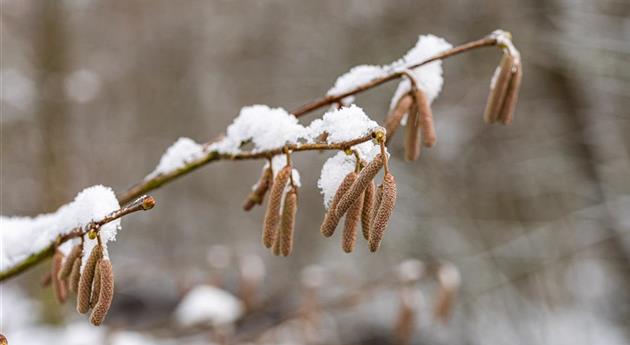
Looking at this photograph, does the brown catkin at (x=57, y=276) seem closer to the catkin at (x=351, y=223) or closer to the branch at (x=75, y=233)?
the branch at (x=75, y=233)

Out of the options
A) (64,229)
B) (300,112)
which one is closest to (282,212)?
(300,112)

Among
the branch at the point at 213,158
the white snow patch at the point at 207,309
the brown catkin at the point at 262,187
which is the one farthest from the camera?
the white snow patch at the point at 207,309

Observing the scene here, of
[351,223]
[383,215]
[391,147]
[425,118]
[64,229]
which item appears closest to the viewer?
[383,215]

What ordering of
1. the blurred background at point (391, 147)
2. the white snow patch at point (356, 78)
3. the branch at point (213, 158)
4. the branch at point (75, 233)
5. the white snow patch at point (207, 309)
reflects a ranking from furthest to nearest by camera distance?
1. the blurred background at point (391, 147)
2. the white snow patch at point (207, 309)
3. the white snow patch at point (356, 78)
4. the branch at point (213, 158)
5. the branch at point (75, 233)

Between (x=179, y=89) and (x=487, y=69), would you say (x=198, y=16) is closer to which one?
(x=179, y=89)

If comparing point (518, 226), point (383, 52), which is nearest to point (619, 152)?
point (518, 226)

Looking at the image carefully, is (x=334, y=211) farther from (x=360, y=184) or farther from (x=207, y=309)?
(x=207, y=309)

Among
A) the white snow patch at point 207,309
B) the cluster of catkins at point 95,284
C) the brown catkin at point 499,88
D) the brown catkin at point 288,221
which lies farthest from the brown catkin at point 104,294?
the white snow patch at point 207,309
